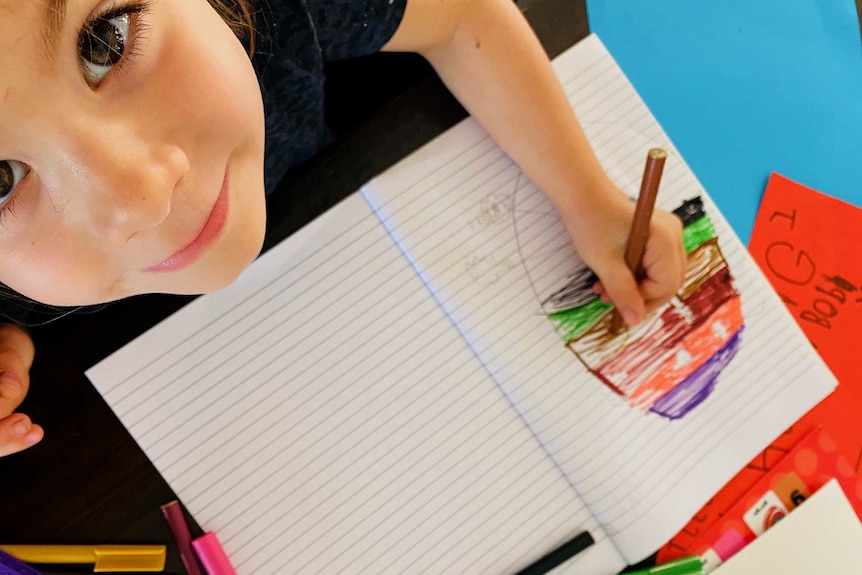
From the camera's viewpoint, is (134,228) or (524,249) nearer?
(134,228)

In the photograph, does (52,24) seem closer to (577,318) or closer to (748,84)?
(577,318)

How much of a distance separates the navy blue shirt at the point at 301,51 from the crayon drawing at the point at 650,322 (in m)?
0.15

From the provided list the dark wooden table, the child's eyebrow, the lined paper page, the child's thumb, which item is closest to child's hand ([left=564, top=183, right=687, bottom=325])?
the child's thumb

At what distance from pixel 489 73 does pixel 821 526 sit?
0.39 m

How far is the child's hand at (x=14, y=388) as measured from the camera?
35 centimetres

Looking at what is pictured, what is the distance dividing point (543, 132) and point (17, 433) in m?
0.37

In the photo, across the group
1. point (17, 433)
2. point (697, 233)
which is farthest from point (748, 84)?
point (17, 433)

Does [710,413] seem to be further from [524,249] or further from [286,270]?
[286,270]

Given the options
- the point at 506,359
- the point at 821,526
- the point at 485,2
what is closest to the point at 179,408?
the point at 506,359

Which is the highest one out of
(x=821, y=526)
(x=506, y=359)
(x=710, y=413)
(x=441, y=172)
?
(x=441, y=172)

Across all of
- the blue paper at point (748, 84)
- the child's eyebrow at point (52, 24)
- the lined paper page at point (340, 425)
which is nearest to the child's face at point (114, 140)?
the child's eyebrow at point (52, 24)

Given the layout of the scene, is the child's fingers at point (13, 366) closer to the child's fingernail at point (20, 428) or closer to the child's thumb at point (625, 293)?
the child's fingernail at point (20, 428)

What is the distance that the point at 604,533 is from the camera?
41cm

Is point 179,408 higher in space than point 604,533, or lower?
higher
